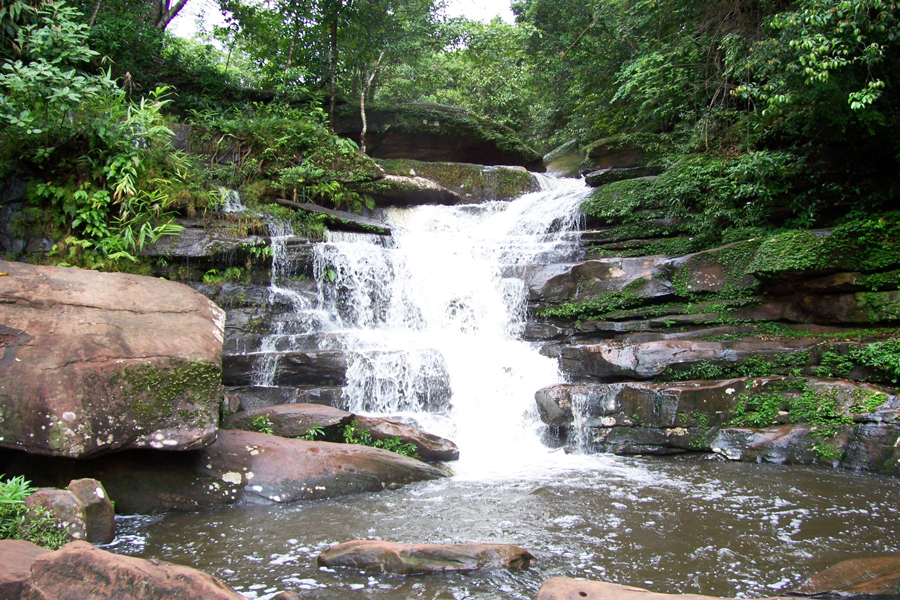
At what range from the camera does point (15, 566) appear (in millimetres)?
2783

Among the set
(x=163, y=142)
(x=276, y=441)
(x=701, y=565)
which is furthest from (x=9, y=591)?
(x=163, y=142)

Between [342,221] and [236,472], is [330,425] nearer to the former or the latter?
[236,472]

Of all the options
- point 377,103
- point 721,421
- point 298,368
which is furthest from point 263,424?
point 377,103

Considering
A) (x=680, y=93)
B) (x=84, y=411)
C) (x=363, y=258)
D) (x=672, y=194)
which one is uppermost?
(x=680, y=93)

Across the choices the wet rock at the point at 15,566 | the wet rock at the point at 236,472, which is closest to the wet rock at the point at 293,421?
the wet rock at the point at 236,472

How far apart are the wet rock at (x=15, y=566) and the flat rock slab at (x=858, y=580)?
4.20 metres

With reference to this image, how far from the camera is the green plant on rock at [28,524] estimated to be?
3541 mm

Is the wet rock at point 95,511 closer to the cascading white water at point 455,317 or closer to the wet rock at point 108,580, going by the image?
the wet rock at point 108,580

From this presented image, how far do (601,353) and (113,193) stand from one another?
8349 mm

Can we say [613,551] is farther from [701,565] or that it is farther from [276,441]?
[276,441]

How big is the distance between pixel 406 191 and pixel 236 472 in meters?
9.15

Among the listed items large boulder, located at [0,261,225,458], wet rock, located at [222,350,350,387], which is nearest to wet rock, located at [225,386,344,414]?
wet rock, located at [222,350,350,387]

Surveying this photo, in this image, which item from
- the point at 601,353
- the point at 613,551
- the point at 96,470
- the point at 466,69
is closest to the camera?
the point at 613,551

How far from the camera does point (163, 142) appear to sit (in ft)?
33.0
